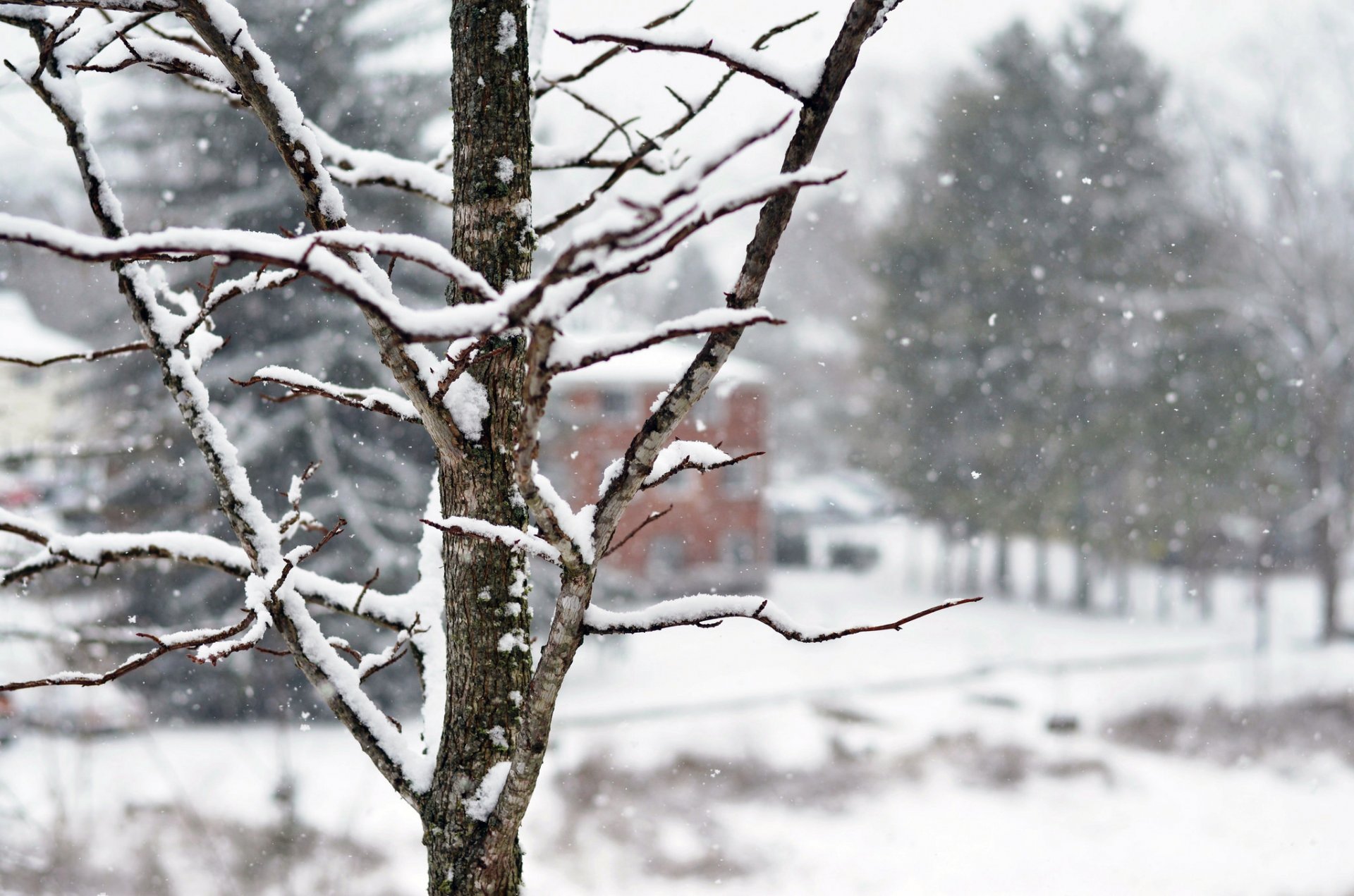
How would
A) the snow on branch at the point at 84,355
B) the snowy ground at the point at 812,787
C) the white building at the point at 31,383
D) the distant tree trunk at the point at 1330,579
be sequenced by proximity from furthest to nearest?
the distant tree trunk at the point at 1330,579, the white building at the point at 31,383, the snowy ground at the point at 812,787, the snow on branch at the point at 84,355

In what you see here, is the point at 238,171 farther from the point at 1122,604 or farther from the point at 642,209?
the point at 1122,604

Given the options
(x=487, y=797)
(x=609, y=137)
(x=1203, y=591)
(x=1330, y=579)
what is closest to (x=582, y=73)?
(x=609, y=137)

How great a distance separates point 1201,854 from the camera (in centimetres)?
833

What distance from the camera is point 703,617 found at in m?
1.15

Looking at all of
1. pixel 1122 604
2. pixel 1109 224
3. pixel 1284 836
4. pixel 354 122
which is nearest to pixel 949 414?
pixel 1109 224

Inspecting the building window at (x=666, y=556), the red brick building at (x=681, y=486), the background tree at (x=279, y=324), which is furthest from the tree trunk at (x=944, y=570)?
the background tree at (x=279, y=324)

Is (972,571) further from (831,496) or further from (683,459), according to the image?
(683,459)

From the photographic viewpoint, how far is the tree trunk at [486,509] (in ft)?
4.18

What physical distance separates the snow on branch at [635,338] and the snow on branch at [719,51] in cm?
36

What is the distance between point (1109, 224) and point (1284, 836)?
9.72m

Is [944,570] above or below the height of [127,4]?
below

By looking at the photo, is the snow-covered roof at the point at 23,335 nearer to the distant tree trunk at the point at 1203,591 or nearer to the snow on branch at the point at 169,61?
the snow on branch at the point at 169,61

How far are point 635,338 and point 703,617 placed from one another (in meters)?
0.42

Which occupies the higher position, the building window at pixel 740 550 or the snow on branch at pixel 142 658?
the snow on branch at pixel 142 658
